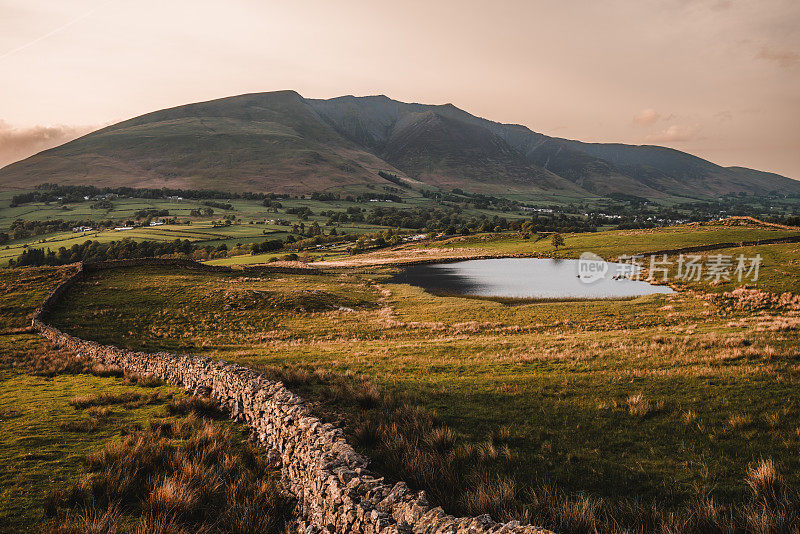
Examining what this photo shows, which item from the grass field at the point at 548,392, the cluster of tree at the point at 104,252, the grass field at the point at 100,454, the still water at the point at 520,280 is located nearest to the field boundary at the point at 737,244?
the still water at the point at 520,280

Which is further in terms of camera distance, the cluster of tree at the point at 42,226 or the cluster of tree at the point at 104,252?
the cluster of tree at the point at 42,226

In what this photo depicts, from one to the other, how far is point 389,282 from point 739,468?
67967 millimetres

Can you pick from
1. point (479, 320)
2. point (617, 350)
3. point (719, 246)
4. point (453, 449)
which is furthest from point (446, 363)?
point (719, 246)

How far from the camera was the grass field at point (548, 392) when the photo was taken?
311 inches

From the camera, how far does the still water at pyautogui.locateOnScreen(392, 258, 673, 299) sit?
184ft

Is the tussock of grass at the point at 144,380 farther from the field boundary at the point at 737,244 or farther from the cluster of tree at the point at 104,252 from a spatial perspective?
the cluster of tree at the point at 104,252

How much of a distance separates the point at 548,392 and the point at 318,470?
30.6 ft

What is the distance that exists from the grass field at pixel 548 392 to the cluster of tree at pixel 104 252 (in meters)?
96.0

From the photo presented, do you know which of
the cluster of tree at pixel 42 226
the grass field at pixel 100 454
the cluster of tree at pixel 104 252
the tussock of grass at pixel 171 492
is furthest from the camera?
the cluster of tree at pixel 42 226

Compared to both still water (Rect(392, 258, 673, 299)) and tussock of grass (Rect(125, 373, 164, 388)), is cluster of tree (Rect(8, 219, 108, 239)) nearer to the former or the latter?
still water (Rect(392, 258, 673, 299))

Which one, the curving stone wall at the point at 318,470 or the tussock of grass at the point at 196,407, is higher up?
the curving stone wall at the point at 318,470

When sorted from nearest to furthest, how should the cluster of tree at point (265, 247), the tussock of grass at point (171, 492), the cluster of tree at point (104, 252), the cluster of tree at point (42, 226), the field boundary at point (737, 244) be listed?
the tussock of grass at point (171, 492)
the field boundary at point (737, 244)
the cluster of tree at point (104, 252)
the cluster of tree at point (265, 247)
the cluster of tree at point (42, 226)

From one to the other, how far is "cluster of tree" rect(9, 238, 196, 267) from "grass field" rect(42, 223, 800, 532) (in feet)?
315

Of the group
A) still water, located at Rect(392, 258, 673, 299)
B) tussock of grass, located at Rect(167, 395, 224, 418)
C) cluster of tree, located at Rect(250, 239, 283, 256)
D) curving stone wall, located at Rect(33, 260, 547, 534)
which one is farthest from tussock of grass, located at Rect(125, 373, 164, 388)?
cluster of tree, located at Rect(250, 239, 283, 256)
